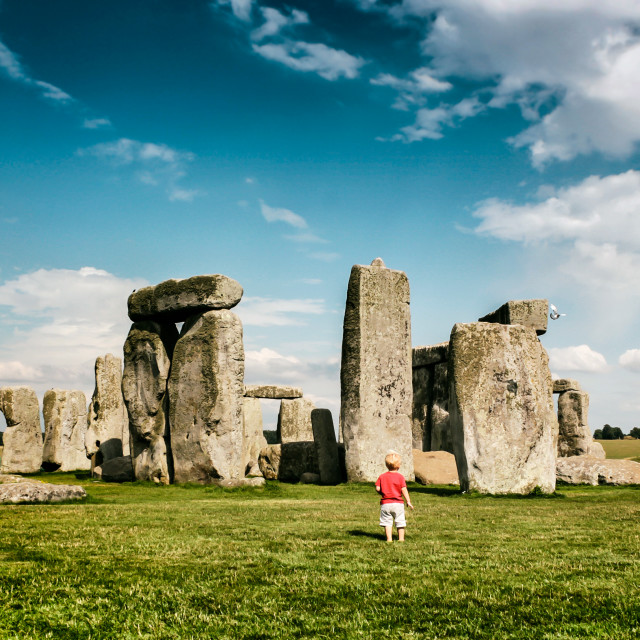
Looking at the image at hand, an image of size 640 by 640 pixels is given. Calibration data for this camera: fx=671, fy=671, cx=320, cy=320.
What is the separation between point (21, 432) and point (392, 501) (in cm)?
1650

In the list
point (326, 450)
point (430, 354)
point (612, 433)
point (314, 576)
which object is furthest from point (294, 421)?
point (612, 433)

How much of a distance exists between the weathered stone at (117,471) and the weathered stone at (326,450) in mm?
4320

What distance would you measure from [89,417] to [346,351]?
9.05 meters

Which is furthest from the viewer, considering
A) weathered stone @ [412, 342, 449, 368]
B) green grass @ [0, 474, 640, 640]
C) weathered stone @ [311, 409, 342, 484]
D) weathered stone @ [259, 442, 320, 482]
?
weathered stone @ [412, 342, 449, 368]

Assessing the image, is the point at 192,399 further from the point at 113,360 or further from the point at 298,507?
the point at 113,360

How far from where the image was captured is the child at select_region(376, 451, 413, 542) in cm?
605

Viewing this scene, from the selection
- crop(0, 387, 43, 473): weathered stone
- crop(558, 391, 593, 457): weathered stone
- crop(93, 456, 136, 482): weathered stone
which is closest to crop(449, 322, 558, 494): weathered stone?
crop(93, 456, 136, 482): weathered stone

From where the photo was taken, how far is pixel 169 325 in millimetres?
15539

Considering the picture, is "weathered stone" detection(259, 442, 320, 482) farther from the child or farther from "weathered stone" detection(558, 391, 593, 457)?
"weathered stone" detection(558, 391, 593, 457)

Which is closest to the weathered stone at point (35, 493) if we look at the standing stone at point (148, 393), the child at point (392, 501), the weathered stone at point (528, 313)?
the standing stone at point (148, 393)

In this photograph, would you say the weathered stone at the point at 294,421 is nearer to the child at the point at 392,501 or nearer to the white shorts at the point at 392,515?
the child at the point at 392,501

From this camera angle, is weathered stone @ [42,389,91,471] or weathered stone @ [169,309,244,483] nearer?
weathered stone @ [169,309,244,483]

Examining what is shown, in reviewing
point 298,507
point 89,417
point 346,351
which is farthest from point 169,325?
point 298,507

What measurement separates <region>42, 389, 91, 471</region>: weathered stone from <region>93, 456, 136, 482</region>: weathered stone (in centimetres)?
501
